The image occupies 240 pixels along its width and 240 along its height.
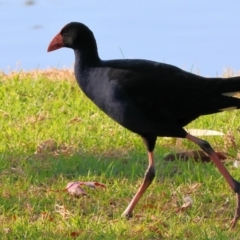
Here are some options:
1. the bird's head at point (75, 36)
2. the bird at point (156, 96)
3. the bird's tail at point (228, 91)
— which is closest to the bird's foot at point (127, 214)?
the bird at point (156, 96)

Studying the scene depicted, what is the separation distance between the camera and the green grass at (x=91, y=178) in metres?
4.93

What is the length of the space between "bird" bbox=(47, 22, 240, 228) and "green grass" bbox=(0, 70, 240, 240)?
21 cm

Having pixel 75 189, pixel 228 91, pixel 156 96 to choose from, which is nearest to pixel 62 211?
pixel 75 189

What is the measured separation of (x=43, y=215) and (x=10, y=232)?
319 mm

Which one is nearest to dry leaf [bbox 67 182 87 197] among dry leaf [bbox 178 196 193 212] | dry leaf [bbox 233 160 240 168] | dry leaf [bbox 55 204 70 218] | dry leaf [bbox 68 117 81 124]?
dry leaf [bbox 55 204 70 218]

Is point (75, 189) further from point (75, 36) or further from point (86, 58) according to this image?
point (75, 36)

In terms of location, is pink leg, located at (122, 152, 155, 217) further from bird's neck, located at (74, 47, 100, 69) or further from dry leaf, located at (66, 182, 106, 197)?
bird's neck, located at (74, 47, 100, 69)

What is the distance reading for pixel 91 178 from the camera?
18.9ft

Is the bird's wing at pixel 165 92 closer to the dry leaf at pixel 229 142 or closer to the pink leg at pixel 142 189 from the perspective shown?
the pink leg at pixel 142 189

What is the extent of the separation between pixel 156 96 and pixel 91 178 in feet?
3.04

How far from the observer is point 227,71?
8680 mm

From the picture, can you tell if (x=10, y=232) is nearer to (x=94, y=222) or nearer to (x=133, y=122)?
(x=94, y=222)

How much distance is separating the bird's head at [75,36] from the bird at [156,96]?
0.28 metres

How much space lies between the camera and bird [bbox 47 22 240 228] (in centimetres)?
505
